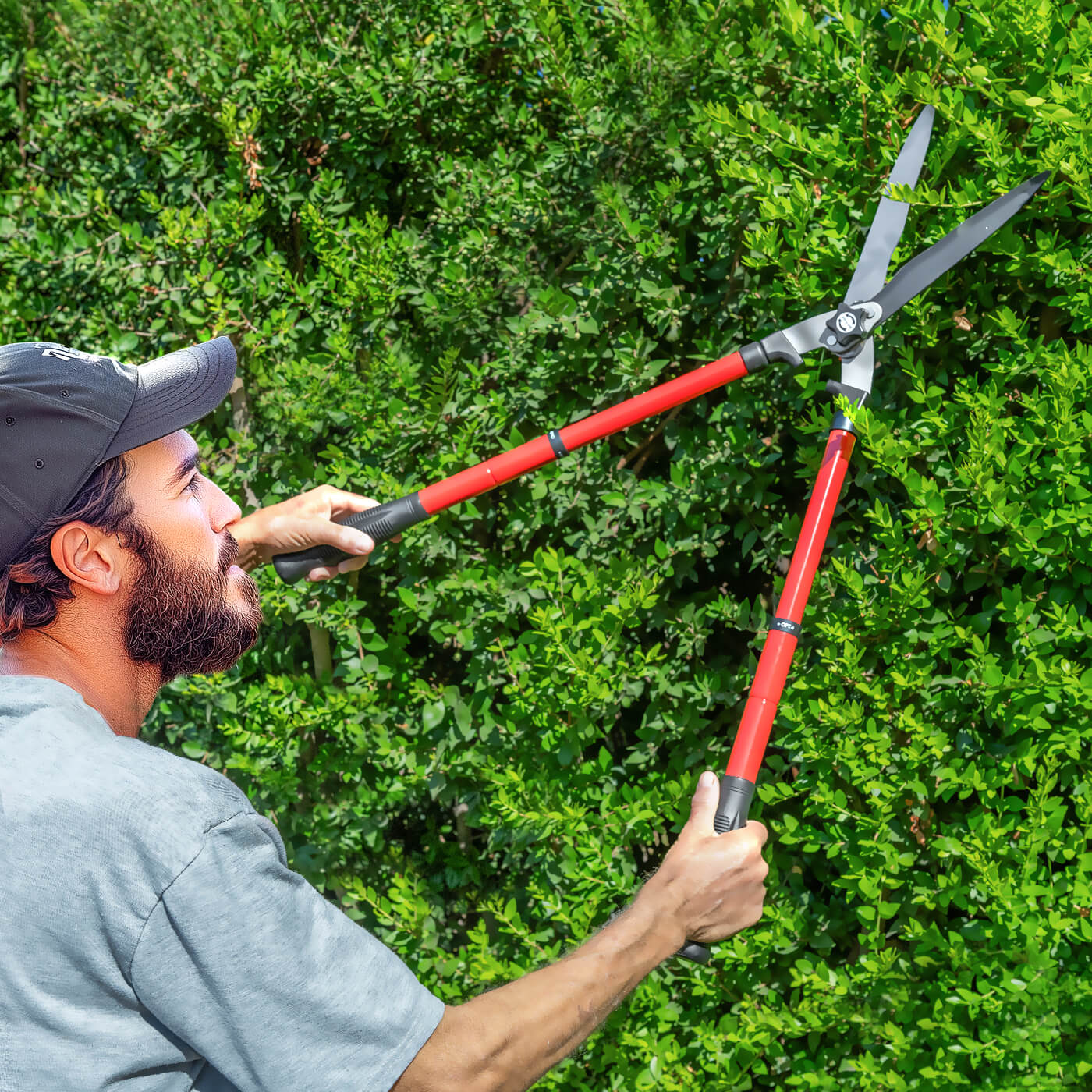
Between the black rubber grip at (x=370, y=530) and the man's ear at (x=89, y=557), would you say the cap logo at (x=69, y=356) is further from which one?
the black rubber grip at (x=370, y=530)

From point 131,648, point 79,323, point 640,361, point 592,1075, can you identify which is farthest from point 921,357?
point 79,323

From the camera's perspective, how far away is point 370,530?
2439 millimetres

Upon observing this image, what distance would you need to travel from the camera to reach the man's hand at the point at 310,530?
2424 millimetres

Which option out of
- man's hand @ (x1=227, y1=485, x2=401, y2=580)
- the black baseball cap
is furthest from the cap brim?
man's hand @ (x1=227, y1=485, x2=401, y2=580)

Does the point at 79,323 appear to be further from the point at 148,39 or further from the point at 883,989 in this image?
the point at 883,989

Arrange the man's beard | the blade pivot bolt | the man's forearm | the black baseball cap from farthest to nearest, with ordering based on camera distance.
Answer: the blade pivot bolt < the man's beard < the black baseball cap < the man's forearm

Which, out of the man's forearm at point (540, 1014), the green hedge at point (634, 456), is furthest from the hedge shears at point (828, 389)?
the man's forearm at point (540, 1014)

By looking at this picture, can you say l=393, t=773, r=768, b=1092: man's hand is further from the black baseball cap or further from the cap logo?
the cap logo

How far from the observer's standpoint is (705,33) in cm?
264

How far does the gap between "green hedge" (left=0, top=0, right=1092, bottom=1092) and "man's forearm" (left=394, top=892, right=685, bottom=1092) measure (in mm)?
925

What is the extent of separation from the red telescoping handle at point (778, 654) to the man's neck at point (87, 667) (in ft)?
3.25

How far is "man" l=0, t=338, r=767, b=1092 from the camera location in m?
1.25

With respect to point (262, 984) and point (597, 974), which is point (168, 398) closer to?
point (262, 984)

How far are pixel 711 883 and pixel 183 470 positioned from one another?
3.55ft
